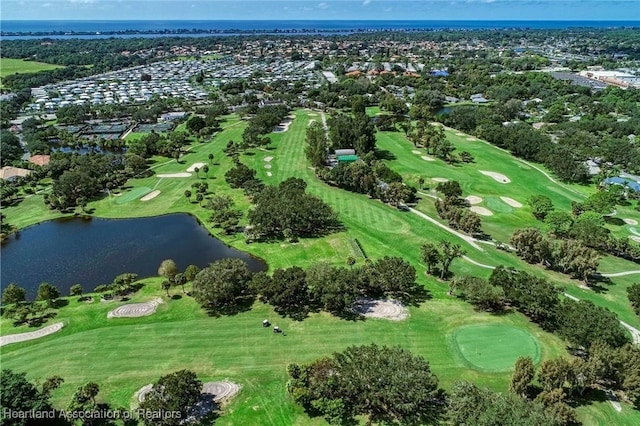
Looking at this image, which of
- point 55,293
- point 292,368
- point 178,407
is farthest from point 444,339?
point 55,293

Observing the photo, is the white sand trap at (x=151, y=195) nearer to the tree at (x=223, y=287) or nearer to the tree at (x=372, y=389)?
the tree at (x=223, y=287)

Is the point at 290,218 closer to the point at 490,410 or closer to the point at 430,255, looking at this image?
the point at 430,255

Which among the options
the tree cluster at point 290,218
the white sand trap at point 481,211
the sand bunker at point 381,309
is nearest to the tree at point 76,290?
the tree cluster at point 290,218

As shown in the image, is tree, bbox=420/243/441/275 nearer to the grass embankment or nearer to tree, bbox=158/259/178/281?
the grass embankment

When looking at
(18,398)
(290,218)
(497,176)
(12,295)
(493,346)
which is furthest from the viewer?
(497,176)

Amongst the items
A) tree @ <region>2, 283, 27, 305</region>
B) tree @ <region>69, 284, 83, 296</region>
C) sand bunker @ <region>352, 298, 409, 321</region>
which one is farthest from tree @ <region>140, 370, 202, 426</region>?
tree @ <region>2, 283, 27, 305</region>

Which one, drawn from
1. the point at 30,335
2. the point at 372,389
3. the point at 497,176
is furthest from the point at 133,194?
the point at 497,176

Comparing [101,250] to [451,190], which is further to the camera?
[451,190]
